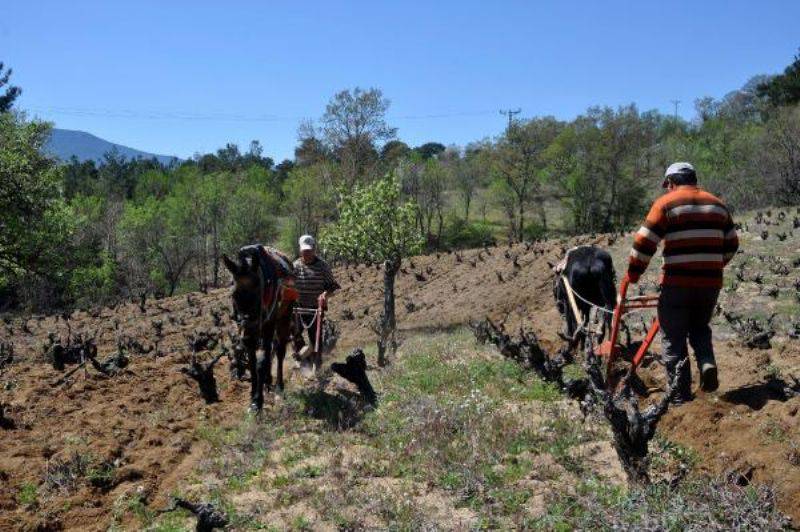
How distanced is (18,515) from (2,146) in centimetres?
1781

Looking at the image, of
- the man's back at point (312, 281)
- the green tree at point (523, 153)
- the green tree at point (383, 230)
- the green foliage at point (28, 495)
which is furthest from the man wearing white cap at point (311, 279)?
the green tree at point (523, 153)

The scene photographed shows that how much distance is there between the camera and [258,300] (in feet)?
24.8

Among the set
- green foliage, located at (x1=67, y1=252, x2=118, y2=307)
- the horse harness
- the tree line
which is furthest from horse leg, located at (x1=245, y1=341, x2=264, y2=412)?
green foliage, located at (x1=67, y1=252, x2=118, y2=307)

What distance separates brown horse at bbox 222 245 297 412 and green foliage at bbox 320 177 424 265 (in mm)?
10111

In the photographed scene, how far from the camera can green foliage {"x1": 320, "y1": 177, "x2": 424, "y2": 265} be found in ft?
60.3

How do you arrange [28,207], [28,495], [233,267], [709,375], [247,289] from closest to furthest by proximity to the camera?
[28,495]
[709,375]
[233,267]
[247,289]
[28,207]

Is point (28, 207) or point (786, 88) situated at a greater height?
point (786, 88)

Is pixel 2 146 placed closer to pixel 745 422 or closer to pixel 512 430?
pixel 512 430

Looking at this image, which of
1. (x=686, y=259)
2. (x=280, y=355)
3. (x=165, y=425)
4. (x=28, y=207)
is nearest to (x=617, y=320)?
(x=686, y=259)

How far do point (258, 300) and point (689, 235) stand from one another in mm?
4356

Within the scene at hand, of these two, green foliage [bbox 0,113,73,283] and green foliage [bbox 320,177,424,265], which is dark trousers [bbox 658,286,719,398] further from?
green foliage [bbox 0,113,73,283]

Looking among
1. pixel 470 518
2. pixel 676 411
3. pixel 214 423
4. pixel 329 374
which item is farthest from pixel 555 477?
pixel 329 374

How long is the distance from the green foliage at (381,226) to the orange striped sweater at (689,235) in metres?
12.5

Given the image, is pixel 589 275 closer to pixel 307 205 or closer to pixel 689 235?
pixel 689 235
